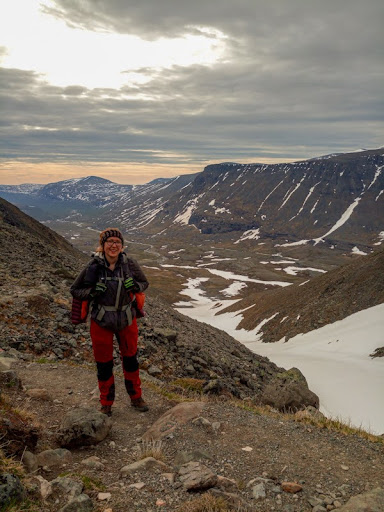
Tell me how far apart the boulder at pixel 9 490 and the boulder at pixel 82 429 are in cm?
234

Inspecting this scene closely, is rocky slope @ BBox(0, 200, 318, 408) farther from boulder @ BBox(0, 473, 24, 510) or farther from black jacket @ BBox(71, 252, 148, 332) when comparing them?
boulder @ BBox(0, 473, 24, 510)

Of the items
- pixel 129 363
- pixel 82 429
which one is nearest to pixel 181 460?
pixel 82 429

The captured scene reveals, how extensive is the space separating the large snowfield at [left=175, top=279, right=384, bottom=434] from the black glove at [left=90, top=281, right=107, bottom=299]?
8.01m

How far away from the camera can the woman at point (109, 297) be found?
26.8 ft

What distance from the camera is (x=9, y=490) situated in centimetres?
425

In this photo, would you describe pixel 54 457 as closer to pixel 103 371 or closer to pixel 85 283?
pixel 103 371

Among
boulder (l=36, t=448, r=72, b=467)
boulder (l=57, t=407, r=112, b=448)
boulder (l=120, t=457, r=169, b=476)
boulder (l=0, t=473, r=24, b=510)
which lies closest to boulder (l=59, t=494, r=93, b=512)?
boulder (l=0, t=473, r=24, b=510)

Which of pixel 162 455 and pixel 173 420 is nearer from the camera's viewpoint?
pixel 162 455

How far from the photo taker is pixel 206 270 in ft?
611

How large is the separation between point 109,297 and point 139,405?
292 cm

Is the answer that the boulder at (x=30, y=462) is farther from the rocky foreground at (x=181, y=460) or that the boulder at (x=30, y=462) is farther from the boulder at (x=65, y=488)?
the boulder at (x=65, y=488)

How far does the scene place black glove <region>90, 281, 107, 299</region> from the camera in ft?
26.6

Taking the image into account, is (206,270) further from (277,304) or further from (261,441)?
(261,441)

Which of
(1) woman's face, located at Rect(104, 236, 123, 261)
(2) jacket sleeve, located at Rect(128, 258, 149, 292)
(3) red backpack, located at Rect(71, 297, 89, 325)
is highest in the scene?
(1) woman's face, located at Rect(104, 236, 123, 261)
